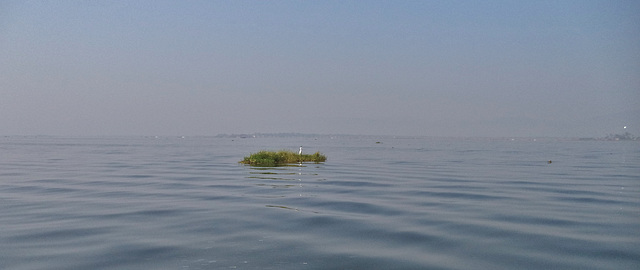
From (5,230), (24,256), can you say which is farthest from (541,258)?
(5,230)

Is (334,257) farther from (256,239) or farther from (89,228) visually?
(89,228)

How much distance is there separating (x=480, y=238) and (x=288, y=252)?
6.28m

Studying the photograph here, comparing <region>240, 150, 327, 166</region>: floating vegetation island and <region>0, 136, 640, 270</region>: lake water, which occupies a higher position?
<region>240, 150, 327, 166</region>: floating vegetation island

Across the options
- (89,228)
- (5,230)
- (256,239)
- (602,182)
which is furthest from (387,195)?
(602,182)

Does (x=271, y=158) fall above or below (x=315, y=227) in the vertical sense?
above

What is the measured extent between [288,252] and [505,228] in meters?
8.32

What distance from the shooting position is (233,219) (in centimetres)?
1753

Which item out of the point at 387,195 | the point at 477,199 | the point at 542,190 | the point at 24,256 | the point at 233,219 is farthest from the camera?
the point at 542,190

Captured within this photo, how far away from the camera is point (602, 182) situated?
3478 centimetres

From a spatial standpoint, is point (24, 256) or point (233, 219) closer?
point (24, 256)

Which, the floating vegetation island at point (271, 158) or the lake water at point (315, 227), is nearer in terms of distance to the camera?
the lake water at point (315, 227)

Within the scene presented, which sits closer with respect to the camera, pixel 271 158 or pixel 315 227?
pixel 315 227

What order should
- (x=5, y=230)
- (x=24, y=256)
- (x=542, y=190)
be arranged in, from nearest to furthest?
1. (x=24, y=256)
2. (x=5, y=230)
3. (x=542, y=190)

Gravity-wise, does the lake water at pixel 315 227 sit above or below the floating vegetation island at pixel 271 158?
below
